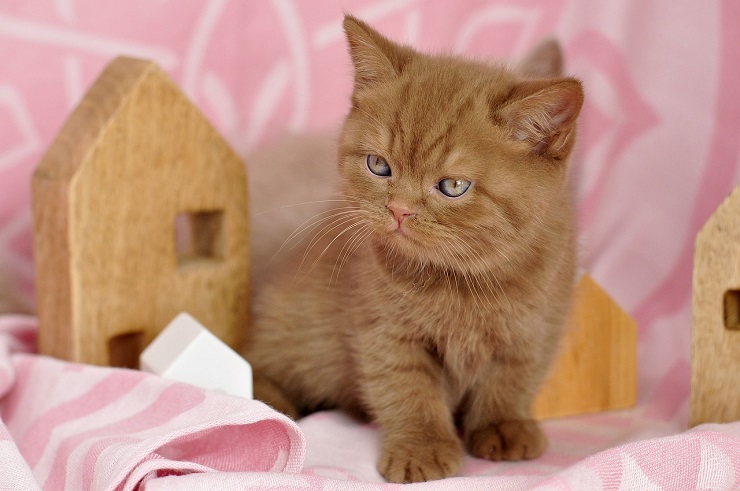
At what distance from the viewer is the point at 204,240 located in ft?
4.85

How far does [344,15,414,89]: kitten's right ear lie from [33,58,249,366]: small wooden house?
1.01ft

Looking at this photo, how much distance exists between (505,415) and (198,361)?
45 cm

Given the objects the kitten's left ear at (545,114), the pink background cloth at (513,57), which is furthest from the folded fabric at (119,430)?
the kitten's left ear at (545,114)

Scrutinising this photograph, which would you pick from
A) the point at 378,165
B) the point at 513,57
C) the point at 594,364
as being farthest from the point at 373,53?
the point at 513,57

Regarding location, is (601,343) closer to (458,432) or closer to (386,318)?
(458,432)

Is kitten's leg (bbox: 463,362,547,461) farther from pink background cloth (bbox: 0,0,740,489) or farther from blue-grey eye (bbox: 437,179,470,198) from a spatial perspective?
blue-grey eye (bbox: 437,179,470,198)

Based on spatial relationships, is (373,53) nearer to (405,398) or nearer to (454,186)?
(454,186)

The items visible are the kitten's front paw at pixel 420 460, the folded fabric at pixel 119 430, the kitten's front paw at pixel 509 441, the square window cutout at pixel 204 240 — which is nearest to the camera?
the folded fabric at pixel 119 430

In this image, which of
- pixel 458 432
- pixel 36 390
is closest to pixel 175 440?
pixel 36 390

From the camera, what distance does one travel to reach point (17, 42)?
5.57 ft

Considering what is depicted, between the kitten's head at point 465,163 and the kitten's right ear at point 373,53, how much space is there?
1cm

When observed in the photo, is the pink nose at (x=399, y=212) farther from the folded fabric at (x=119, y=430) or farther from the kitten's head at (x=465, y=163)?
the folded fabric at (x=119, y=430)

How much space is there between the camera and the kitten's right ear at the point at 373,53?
1.14 metres

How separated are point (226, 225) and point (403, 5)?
2.47 ft
